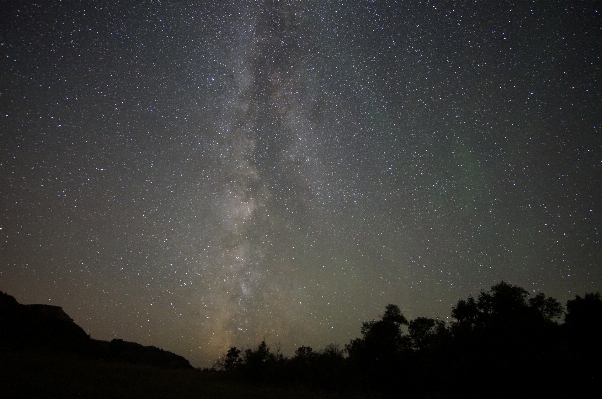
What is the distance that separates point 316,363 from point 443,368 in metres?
10.6

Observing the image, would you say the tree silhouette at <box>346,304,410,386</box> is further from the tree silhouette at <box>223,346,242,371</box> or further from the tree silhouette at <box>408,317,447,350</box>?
the tree silhouette at <box>223,346,242,371</box>

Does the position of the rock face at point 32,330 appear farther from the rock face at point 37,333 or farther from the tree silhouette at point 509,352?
the tree silhouette at point 509,352

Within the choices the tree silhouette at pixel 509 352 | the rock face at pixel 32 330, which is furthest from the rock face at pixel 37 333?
the tree silhouette at pixel 509 352

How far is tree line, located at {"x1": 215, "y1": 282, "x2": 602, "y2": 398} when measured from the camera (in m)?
14.8

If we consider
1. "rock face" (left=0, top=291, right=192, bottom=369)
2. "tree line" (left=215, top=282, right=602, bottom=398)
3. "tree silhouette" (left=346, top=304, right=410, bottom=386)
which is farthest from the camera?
"rock face" (left=0, top=291, right=192, bottom=369)

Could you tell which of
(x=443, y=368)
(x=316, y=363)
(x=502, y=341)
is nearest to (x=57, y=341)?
(x=316, y=363)

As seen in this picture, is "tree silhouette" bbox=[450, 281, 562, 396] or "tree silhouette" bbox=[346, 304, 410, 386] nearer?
"tree silhouette" bbox=[450, 281, 562, 396]

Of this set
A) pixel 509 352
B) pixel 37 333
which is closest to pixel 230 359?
pixel 37 333

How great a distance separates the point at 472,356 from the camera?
16.6m

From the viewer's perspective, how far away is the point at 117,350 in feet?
141

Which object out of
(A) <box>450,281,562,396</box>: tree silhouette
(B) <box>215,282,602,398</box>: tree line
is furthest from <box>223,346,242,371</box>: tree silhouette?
(A) <box>450,281,562,396</box>: tree silhouette

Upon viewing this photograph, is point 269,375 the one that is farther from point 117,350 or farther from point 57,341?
point 117,350

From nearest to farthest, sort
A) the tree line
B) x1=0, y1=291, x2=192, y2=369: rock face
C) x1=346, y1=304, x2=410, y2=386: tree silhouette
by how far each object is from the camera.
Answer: the tree line → x1=346, y1=304, x2=410, y2=386: tree silhouette → x1=0, y1=291, x2=192, y2=369: rock face

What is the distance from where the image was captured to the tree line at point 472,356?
14.8 m
